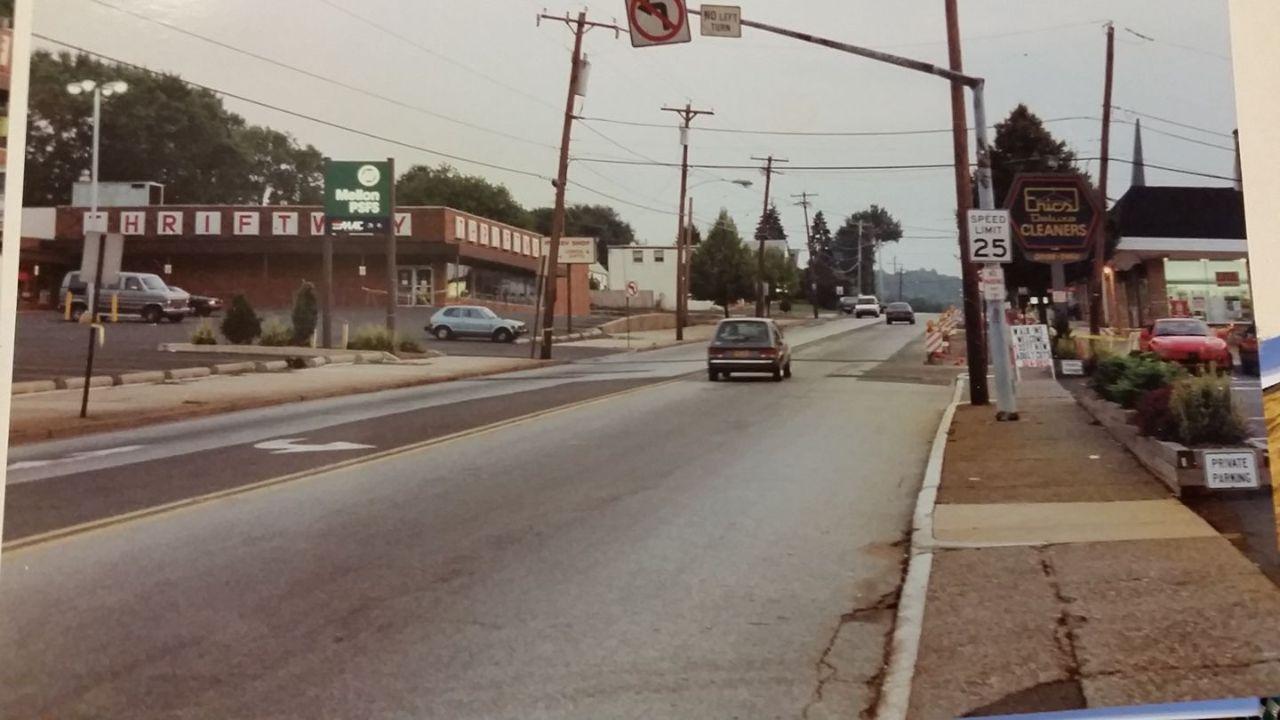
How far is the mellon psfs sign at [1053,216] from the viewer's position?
217 inches

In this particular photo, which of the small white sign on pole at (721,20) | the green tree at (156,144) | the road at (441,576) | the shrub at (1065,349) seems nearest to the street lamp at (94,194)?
the green tree at (156,144)

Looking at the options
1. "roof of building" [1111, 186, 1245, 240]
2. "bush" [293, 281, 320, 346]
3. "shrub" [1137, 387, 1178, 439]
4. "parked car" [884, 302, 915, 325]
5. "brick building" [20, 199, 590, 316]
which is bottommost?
"shrub" [1137, 387, 1178, 439]

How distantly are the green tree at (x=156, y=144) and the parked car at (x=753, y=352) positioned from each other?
910cm

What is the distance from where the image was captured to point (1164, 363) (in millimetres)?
5367

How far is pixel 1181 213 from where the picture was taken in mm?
5297

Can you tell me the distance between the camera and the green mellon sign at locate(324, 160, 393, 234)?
15.0ft

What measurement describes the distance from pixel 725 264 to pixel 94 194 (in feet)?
32.5

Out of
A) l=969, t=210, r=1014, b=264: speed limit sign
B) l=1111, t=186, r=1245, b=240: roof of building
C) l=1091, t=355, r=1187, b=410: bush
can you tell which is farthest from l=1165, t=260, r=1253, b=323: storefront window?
l=969, t=210, r=1014, b=264: speed limit sign

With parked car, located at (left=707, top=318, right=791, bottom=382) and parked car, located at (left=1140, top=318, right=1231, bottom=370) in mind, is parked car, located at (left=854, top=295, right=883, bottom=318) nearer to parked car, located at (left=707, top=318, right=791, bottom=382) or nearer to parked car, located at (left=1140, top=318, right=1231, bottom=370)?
parked car, located at (left=1140, top=318, right=1231, bottom=370)

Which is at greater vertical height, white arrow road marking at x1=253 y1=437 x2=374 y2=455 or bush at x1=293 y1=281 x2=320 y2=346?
bush at x1=293 y1=281 x2=320 y2=346

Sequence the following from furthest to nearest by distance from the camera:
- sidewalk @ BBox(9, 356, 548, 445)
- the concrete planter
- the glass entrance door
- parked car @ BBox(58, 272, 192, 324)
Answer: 1. the glass entrance door
2. the concrete planter
3. parked car @ BBox(58, 272, 192, 324)
4. sidewalk @ BBox(9, 356, 548, 445)

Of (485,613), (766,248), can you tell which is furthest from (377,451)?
(766,248)

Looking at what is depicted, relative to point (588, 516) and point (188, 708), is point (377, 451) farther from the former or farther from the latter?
point (188, 708)

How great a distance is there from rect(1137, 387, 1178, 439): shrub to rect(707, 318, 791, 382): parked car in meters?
7.53
